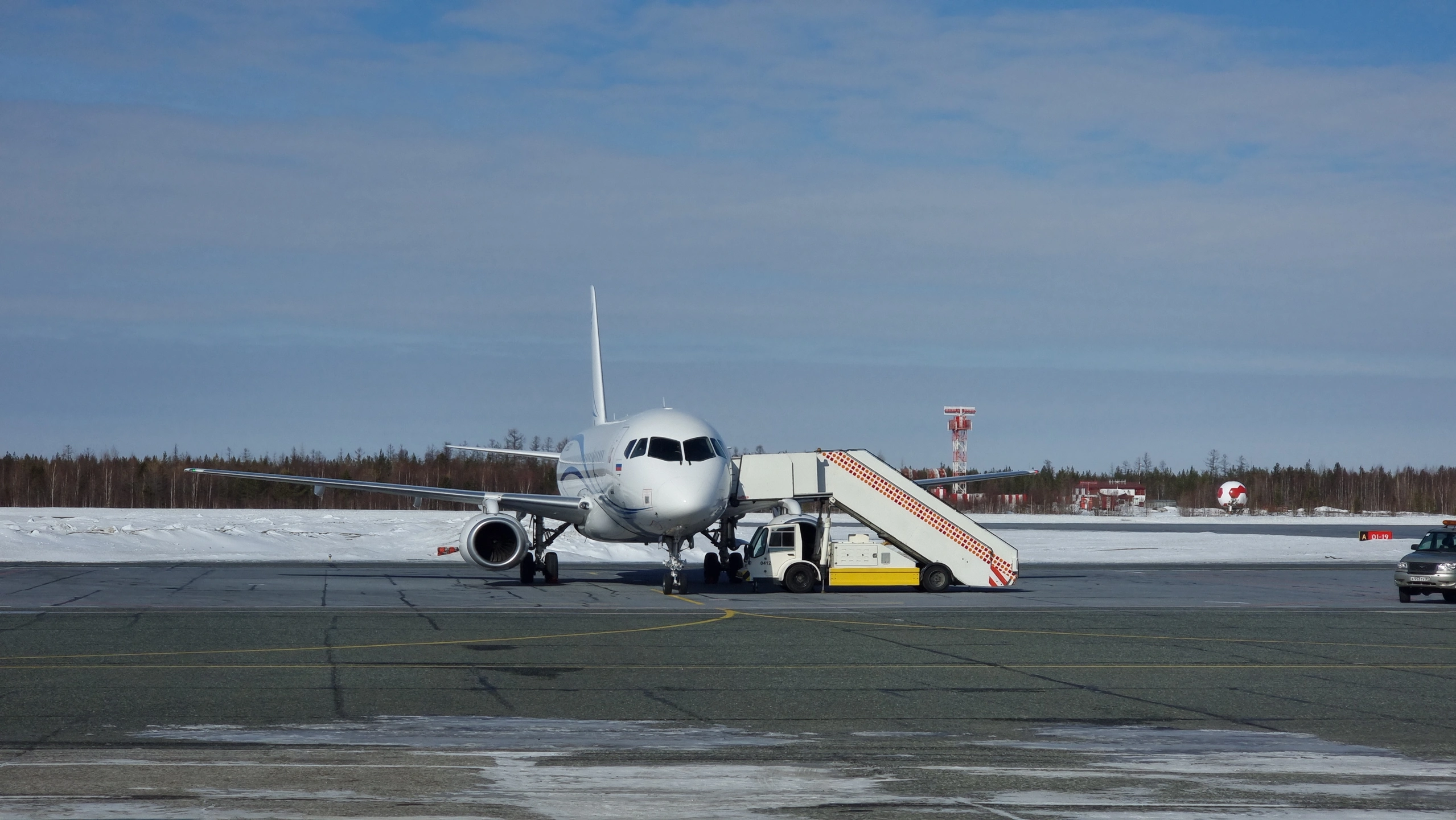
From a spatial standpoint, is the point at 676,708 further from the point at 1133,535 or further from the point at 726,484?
the point at 1133,535

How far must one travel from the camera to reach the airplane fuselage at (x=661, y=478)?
3319 cm

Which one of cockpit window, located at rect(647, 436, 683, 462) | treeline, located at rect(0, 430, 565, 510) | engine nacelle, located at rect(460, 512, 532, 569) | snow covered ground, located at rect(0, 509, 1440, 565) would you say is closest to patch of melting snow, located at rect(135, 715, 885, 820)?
cockpit window, located at rect(647, 436, 683, 462)

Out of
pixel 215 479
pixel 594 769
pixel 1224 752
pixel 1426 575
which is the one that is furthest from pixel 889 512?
pixel 215 479

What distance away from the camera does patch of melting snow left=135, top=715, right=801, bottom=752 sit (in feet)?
41.4

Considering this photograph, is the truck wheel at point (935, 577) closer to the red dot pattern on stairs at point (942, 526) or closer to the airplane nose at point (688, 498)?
the red dot pattern on stairs at point (942, 526)

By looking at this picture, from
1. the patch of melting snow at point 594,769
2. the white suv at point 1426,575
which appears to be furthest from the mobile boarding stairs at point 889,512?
the patch of melting snow at point 594,769

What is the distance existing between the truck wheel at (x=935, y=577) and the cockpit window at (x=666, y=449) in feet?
23.7

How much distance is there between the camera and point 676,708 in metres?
15.1

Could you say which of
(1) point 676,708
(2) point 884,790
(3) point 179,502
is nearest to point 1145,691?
(1) point 676,708

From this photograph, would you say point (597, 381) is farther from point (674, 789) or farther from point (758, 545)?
point (674, 789)

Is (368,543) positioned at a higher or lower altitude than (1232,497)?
lower

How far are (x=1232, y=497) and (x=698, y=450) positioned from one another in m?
94.4

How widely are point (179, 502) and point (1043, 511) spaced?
65.4 m

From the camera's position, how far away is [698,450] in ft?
111
